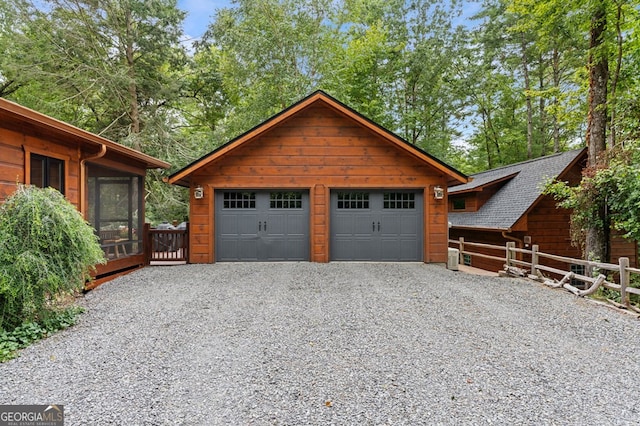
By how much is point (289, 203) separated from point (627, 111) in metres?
8.73

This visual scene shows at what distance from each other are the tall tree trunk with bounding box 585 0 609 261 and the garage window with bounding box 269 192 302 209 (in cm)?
722

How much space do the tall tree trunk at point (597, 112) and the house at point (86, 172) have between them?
10.9m

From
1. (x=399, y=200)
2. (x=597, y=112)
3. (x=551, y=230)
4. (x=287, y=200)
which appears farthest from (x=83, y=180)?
(x=551, y=230)

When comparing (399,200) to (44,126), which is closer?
(44,126)

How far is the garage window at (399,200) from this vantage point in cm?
857

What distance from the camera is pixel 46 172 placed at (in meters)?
5.18

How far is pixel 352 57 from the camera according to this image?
1681cm

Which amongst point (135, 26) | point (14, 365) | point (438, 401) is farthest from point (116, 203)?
point (135, 26)

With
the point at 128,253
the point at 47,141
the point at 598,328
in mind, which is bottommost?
the point at 598,328

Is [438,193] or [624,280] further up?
[438,193]

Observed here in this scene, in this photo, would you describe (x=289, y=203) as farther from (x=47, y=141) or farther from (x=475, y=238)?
(x=475, y=238)

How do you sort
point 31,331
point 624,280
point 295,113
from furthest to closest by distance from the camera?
point 295,113, point 624,280, point 31,331

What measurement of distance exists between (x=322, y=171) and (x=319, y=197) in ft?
2.32

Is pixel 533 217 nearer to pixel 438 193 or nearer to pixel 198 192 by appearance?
pixel 438 193
